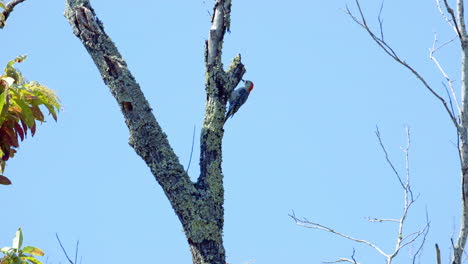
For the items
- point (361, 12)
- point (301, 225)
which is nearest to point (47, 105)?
point (361, 12)

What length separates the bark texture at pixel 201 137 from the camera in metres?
3.71

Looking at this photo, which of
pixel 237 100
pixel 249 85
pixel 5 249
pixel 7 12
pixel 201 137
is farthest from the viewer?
pixel 249 85

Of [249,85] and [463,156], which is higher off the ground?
[249,85]

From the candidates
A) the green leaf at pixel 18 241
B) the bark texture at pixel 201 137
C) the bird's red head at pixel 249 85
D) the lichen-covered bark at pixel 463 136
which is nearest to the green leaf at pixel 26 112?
the green leaf at pixel 18 241

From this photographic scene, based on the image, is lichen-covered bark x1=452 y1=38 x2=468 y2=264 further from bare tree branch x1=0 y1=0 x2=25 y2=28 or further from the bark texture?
bare tree branch x1=0 y1=0 x2=25 y2=28

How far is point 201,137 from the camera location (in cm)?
403

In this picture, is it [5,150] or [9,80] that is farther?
[5,150]

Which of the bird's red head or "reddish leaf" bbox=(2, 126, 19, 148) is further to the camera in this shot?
the bird's red head

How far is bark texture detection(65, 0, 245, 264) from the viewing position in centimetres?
371

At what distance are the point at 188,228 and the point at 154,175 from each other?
336 mm

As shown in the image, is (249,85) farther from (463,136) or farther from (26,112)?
(26,112)

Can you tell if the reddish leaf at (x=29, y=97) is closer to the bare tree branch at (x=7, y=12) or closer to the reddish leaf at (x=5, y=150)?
the reddish leaf at (x=5, y=150)

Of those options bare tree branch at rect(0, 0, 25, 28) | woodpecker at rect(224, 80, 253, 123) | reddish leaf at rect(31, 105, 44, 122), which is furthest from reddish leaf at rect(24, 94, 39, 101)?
woodpecker at rect(224, 80, 253, 123)

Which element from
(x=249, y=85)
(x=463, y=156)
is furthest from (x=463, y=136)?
(x=249, y=85)
